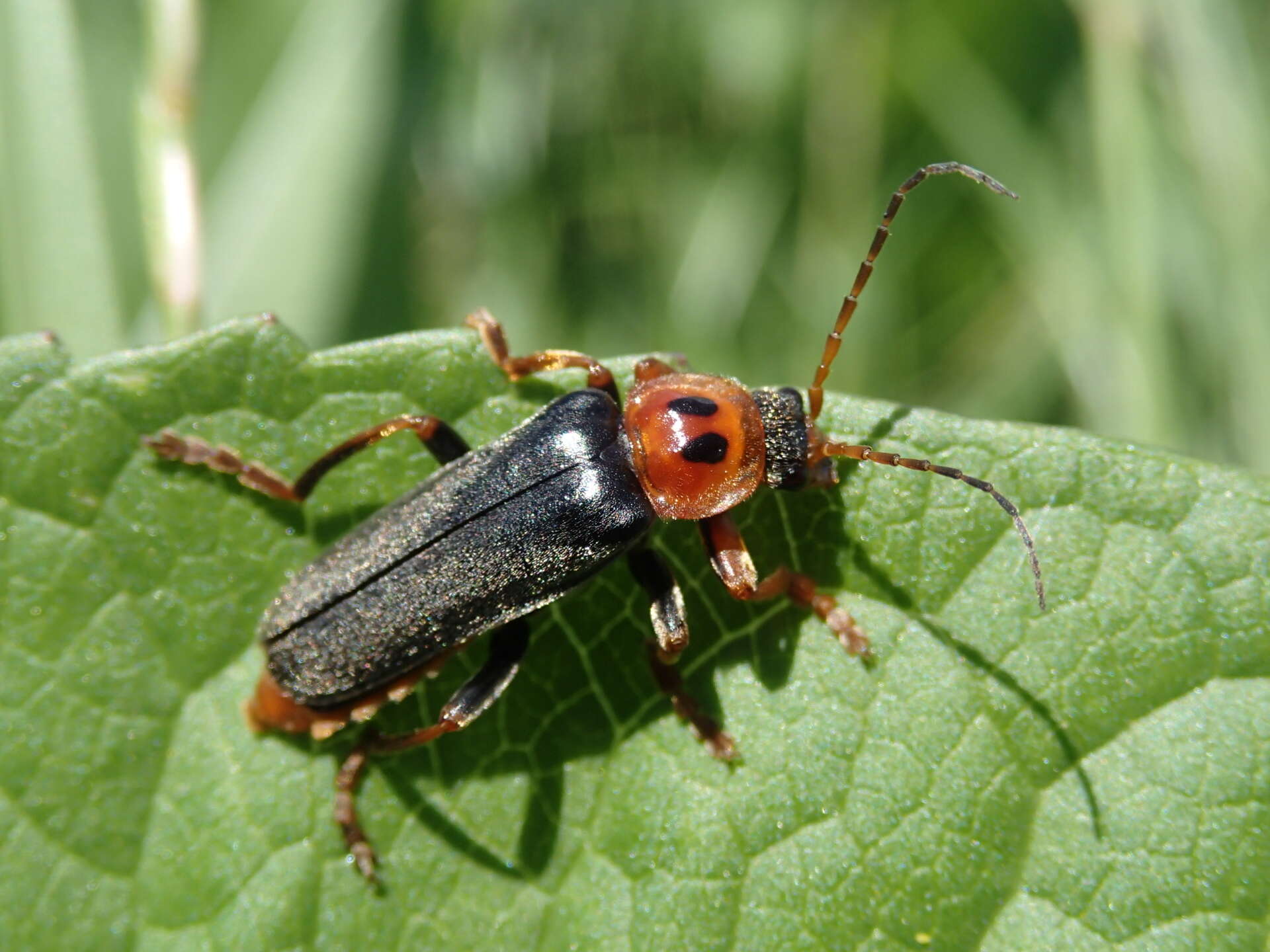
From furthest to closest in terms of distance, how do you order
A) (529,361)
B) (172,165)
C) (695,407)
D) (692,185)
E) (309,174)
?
(692,185)
(309,174)
(172,165)
(695,407)
(529,361)

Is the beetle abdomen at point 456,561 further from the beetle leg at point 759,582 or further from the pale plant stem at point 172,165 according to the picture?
the pale plant stem at point 172,165

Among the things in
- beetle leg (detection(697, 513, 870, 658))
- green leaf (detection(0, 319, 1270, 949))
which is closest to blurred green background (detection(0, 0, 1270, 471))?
green leaf (detection(0, 319, 1270, 949))

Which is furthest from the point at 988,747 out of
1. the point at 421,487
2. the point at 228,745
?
the point at 228,745

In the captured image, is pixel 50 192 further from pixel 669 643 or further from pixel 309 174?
pixel 669 643

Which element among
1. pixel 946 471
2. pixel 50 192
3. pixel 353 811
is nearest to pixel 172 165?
pixel 50 192

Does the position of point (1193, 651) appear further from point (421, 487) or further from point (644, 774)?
point (421, 487)

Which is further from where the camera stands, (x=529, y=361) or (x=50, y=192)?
(x=50, y=192)
